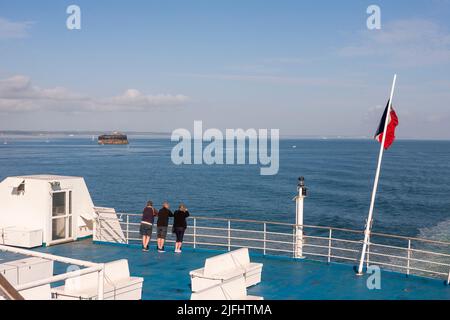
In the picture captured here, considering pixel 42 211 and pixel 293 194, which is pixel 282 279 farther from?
pixel 293 194

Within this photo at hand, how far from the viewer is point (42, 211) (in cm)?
1455

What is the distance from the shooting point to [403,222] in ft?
132

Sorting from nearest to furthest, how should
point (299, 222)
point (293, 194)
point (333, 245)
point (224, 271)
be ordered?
point (224, 271) → point (299, 222) → point (333, 245) → point (293, 194)

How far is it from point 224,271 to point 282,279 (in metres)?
1.96

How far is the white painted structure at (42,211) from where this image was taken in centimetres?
1449

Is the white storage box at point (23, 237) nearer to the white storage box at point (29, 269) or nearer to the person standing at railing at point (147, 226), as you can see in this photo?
the person standing at railing at point (147, 226)

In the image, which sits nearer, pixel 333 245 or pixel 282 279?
pixel 282 279

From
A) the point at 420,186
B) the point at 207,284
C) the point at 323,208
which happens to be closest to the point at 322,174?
the point at 420,186

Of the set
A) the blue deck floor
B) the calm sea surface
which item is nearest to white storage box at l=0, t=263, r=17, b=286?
the blue deck floor

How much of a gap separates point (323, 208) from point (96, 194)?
2578 cm

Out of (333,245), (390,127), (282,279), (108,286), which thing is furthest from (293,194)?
(108,286)

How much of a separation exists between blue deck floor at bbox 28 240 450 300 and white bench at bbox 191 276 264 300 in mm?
2233

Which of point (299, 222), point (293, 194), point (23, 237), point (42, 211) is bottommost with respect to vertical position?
point (293, 194)
